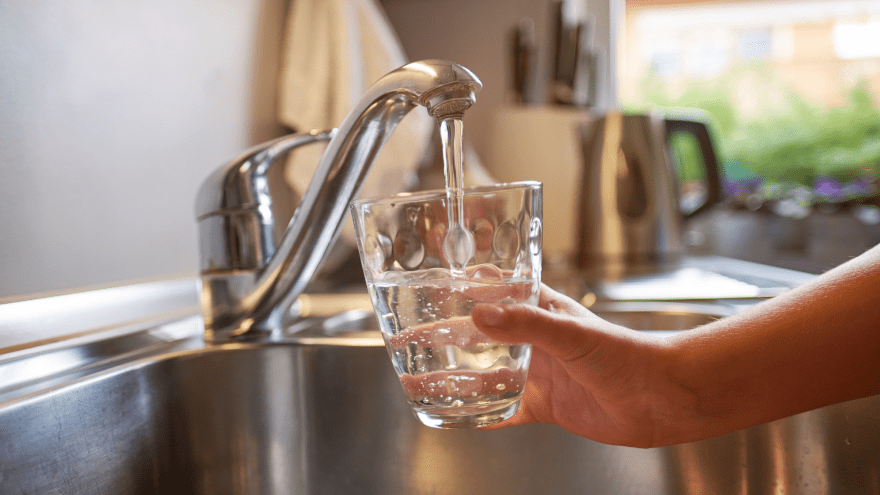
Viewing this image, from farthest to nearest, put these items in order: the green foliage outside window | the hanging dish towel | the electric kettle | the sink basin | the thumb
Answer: the green foliage outside window → the electric kettle → the hanging dish towel → the sink basin → the thumb

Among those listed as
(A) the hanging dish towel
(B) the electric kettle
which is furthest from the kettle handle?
(A) the hanging dish towel

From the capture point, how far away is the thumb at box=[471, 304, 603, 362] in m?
0.26

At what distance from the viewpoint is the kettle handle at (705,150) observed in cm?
113

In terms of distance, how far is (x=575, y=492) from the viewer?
0.42 m

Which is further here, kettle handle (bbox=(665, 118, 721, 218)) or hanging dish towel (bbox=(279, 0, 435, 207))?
kettle handle (bbox=(665, 118, 721, 218))

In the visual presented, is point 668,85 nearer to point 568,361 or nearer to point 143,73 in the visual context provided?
point 143,73

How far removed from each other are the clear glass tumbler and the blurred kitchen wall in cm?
29

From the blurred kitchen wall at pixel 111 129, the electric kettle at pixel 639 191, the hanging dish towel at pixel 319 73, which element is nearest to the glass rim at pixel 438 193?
the blurred kitchen wall at pixel 111 129

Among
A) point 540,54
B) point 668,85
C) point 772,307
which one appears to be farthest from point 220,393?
point 668,85

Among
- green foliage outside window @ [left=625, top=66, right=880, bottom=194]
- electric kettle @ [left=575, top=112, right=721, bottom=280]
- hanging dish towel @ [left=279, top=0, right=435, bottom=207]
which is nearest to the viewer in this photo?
hanging dish towel @ [left=279, top=0, right=435, bottom=207]

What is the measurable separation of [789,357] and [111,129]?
52cm

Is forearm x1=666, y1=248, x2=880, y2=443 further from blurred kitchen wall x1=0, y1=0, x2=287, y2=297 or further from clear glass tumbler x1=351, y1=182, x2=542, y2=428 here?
blurred kitchen wall x1=0, y1=0, x2=287, y2=297

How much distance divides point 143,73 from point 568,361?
1.57 ft

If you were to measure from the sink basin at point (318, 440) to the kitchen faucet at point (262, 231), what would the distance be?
1.3 inches
